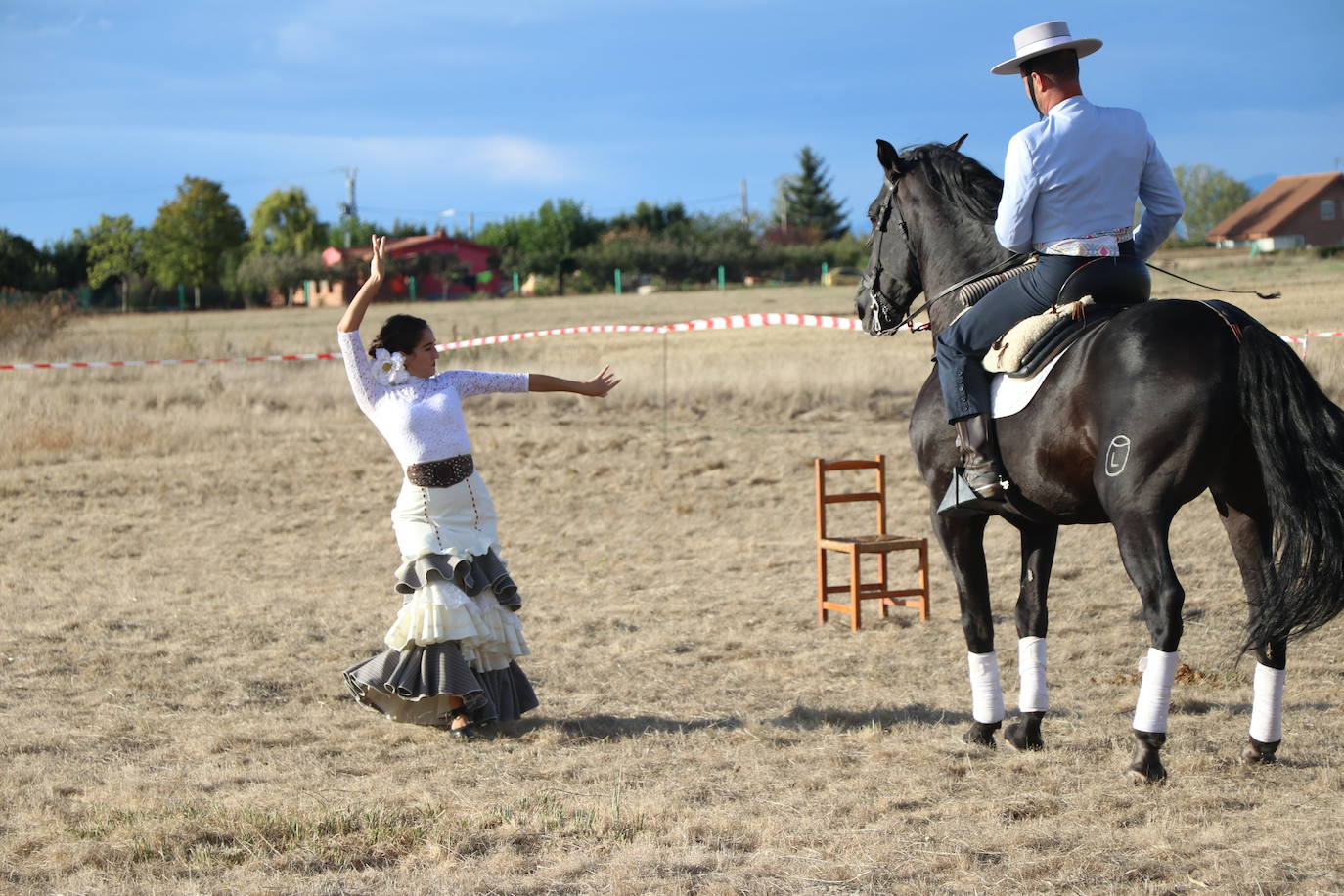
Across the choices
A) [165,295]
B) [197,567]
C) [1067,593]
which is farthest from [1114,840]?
[165,295]

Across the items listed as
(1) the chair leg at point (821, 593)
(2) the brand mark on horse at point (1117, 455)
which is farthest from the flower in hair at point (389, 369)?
(1) the chair leg at point (821, 593)

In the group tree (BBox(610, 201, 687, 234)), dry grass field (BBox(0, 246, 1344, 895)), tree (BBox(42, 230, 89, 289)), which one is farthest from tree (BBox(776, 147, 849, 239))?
dry grass field (BBox(0, 246, 1344, 895))

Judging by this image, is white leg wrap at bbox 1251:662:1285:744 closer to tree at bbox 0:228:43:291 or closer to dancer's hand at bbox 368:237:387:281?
dancer's hand at bbox 368:237:387:281

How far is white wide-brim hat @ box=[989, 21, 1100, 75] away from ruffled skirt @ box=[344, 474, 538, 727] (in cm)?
297

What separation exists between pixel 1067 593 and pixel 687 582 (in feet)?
8.82

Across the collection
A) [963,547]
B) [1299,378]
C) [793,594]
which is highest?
[1299,378]

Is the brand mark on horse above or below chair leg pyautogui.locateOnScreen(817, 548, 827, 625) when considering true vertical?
above

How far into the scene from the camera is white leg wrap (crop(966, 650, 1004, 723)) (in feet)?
18.0

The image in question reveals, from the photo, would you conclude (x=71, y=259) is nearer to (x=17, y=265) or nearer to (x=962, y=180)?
(x=17, y=265)

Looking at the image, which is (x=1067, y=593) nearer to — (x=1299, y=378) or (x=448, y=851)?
(x=1299, y=378)

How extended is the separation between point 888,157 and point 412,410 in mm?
2396

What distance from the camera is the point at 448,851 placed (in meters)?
4.13

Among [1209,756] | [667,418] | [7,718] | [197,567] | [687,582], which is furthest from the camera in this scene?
[667,418]

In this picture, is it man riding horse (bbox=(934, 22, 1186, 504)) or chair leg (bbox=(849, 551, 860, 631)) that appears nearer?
man riding horse (bbox=(934, 22, 1186, 504))
